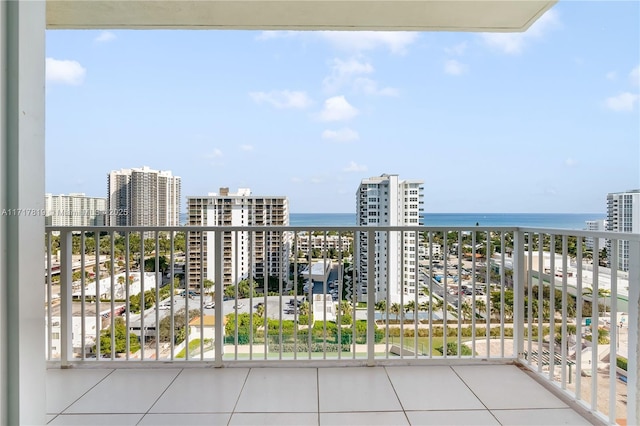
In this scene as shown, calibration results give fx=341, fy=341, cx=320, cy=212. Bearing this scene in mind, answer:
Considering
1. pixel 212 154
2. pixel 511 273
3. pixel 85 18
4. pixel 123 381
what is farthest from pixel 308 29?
pixel 212 154

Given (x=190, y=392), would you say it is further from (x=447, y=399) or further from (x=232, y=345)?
(x=447, y=399)

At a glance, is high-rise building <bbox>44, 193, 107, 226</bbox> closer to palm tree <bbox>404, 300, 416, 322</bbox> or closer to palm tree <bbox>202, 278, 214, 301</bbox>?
palm tree <bbox>202, 278, 214, 301</bbox>

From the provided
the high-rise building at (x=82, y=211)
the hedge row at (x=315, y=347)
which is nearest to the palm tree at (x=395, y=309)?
the hedge row at (x=315, y=347)

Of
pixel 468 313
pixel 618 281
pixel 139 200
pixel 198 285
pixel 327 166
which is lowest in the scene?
pixel 468 313

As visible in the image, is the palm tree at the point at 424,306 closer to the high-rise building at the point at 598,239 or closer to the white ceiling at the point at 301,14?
the high-rise building at the point at 598,239

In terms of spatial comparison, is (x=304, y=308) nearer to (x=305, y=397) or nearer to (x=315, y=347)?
(x=315, y=347)

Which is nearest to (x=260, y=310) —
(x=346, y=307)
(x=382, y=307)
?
(x=346, y=307)

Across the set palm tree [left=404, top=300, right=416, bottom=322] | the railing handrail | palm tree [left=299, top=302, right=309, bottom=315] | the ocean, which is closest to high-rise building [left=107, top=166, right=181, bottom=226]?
the railing handrail
